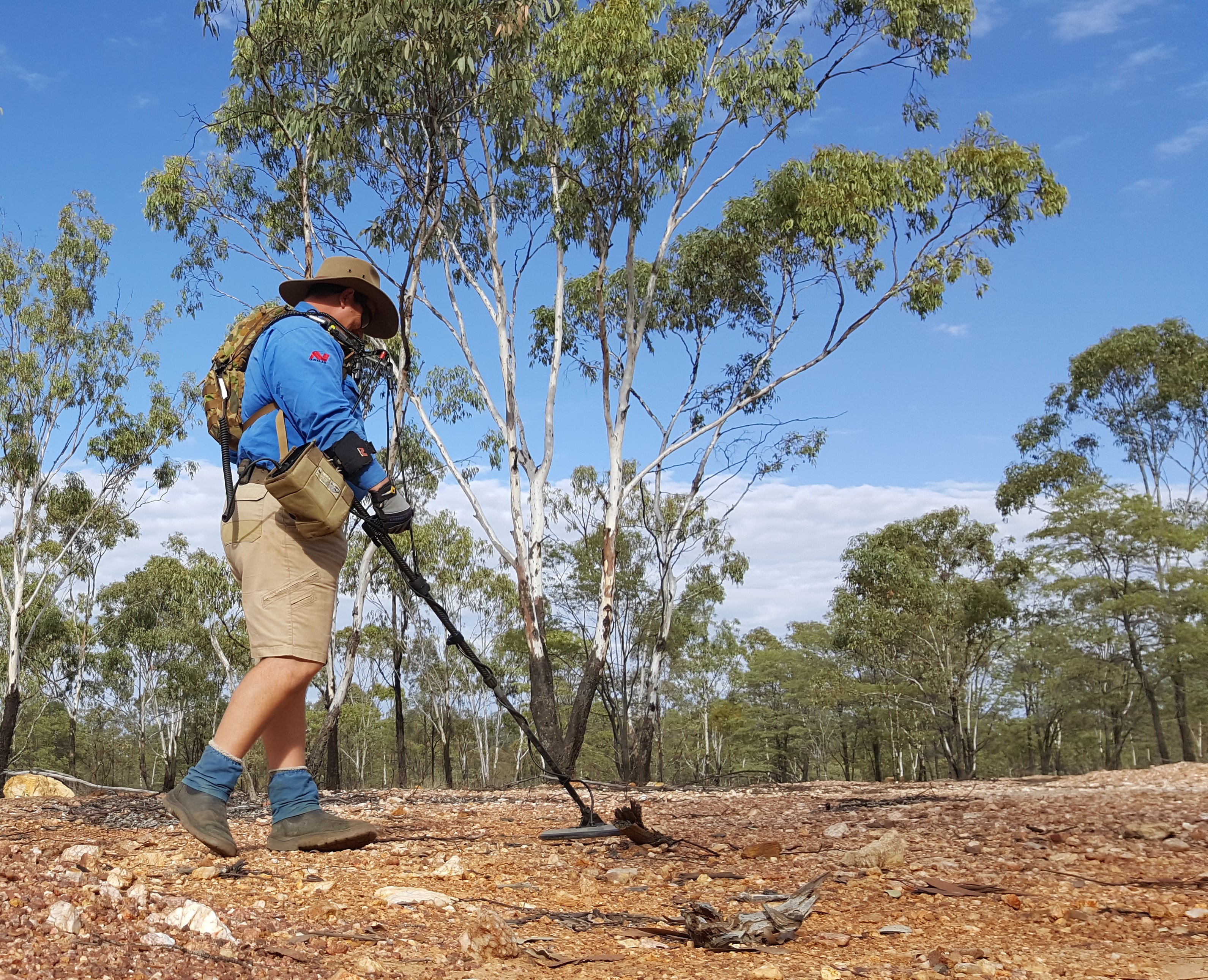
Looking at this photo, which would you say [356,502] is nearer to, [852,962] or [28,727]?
[852,962]

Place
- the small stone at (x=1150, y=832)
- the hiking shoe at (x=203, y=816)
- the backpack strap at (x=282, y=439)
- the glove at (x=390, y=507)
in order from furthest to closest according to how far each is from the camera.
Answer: the small stone at (x=1150, y=832), the glove at (x=390, y=507), the backpack strap at (x=282, y=439), the hiking shoe at (x=203, y=816)

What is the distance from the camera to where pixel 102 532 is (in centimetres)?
2125

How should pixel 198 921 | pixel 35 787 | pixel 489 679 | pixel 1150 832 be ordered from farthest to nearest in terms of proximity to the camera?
pixel 35 787 < pixel 1150 832 < pixel 489 679 < pixel 198 921

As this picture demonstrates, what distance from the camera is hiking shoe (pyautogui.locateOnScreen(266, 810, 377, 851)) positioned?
9.65ft

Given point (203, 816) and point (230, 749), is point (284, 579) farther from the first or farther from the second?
point (203, 816)

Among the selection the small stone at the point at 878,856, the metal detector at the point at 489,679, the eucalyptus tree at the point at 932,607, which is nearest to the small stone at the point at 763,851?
the small stone at the point at 878,856

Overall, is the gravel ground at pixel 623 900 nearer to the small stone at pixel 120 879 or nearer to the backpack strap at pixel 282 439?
the small stone at pixel 120 879

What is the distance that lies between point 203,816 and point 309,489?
97cm

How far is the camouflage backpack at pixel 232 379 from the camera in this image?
300 cm

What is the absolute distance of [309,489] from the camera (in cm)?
276

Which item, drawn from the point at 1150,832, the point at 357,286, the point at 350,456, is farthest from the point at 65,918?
the point at 1150,832

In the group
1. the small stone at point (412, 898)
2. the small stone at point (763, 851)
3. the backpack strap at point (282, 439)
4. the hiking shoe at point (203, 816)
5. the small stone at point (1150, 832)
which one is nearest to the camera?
the small stone at point (412, 898)

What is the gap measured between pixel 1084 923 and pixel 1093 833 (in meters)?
1.66

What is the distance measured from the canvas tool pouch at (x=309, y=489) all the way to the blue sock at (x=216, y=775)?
26.7 inches
